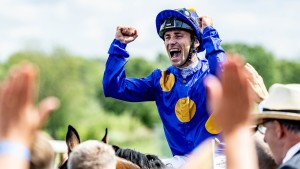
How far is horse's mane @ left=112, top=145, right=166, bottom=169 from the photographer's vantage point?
5281 mm

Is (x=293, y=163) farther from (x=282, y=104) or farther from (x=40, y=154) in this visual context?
(x=40, y=154)

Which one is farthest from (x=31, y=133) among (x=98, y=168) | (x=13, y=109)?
(x=98, y=168)

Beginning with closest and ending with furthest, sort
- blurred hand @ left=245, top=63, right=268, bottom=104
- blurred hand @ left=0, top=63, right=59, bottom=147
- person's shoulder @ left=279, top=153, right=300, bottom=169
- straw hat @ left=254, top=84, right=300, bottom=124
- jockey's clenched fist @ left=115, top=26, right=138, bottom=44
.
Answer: blurred hand @ left=0, top=63, right=59, bottom=147, person's shoulder @ left=279, top=153, right=300, bottom=169, straw hat @ left=254, top=84, right=300, bottom=124, blurred hand @ left=245, top=63, right=268, bottom=104, jockey's clenched fist @ left=115, top=26, right=138, bottom=44

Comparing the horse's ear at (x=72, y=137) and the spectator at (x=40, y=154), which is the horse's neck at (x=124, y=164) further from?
the spectator at (x=40, y=154)

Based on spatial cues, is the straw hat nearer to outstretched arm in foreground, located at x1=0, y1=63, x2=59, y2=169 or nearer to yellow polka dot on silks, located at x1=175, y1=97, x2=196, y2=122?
outstretched arm in foreground, located at x1=0, y1=63, x2=59, y2=169

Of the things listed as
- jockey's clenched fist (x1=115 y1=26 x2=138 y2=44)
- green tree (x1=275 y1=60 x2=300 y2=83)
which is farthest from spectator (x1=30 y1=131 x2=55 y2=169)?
green tree (x1=275 y1=60 x2=300 y2=83)

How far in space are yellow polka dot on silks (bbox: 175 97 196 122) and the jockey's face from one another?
329 millimetres

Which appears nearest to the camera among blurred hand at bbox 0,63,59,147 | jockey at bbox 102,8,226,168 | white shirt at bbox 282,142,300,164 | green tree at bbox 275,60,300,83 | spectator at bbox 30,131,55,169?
blurred hand at bbox 0,63,59,147

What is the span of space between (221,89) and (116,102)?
7543 centimetres

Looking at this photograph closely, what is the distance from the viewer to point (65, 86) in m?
83.4

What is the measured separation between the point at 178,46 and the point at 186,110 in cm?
53

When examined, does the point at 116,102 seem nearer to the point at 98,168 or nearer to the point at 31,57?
the point at 31,57

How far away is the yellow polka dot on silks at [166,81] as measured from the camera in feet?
20.7

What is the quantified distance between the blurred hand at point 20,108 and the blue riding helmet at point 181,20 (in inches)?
149
